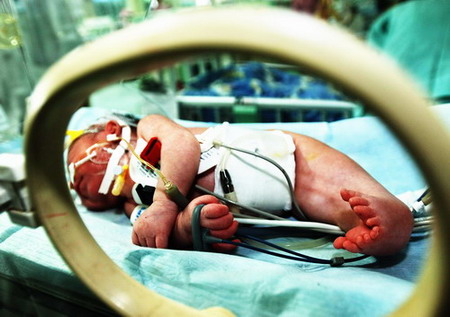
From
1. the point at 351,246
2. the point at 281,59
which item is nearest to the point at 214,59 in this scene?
the point at 351,246

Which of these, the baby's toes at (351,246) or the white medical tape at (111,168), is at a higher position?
the white medical tape at (111,168)

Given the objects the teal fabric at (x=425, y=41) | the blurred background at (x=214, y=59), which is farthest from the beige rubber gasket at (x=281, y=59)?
the teal fabric at (x=425, y=41)

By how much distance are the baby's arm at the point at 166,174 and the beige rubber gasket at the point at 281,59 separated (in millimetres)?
362

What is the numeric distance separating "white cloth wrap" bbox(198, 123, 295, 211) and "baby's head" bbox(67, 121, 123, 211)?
0.31 metres

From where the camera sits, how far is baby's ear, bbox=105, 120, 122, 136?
1003 mm

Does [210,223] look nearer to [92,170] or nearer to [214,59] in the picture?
[92,170]

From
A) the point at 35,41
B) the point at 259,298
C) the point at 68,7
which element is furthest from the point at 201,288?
the point at 68,7

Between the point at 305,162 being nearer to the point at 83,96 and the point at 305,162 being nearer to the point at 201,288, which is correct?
the point at 201,288

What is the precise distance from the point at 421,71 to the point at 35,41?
2.09 metres

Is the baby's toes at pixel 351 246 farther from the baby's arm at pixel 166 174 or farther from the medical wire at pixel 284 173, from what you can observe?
the baby's arm at pixel 166 174

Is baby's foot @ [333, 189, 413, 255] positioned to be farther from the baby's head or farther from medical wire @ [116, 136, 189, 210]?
the baby's head

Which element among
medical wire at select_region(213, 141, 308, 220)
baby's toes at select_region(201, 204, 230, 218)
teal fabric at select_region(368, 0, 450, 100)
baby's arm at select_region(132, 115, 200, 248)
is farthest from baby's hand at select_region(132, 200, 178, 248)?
teal fabric at select_region(368, 0, 450, 100)

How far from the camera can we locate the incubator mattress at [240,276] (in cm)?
49

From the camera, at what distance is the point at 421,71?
1735 millimetres
